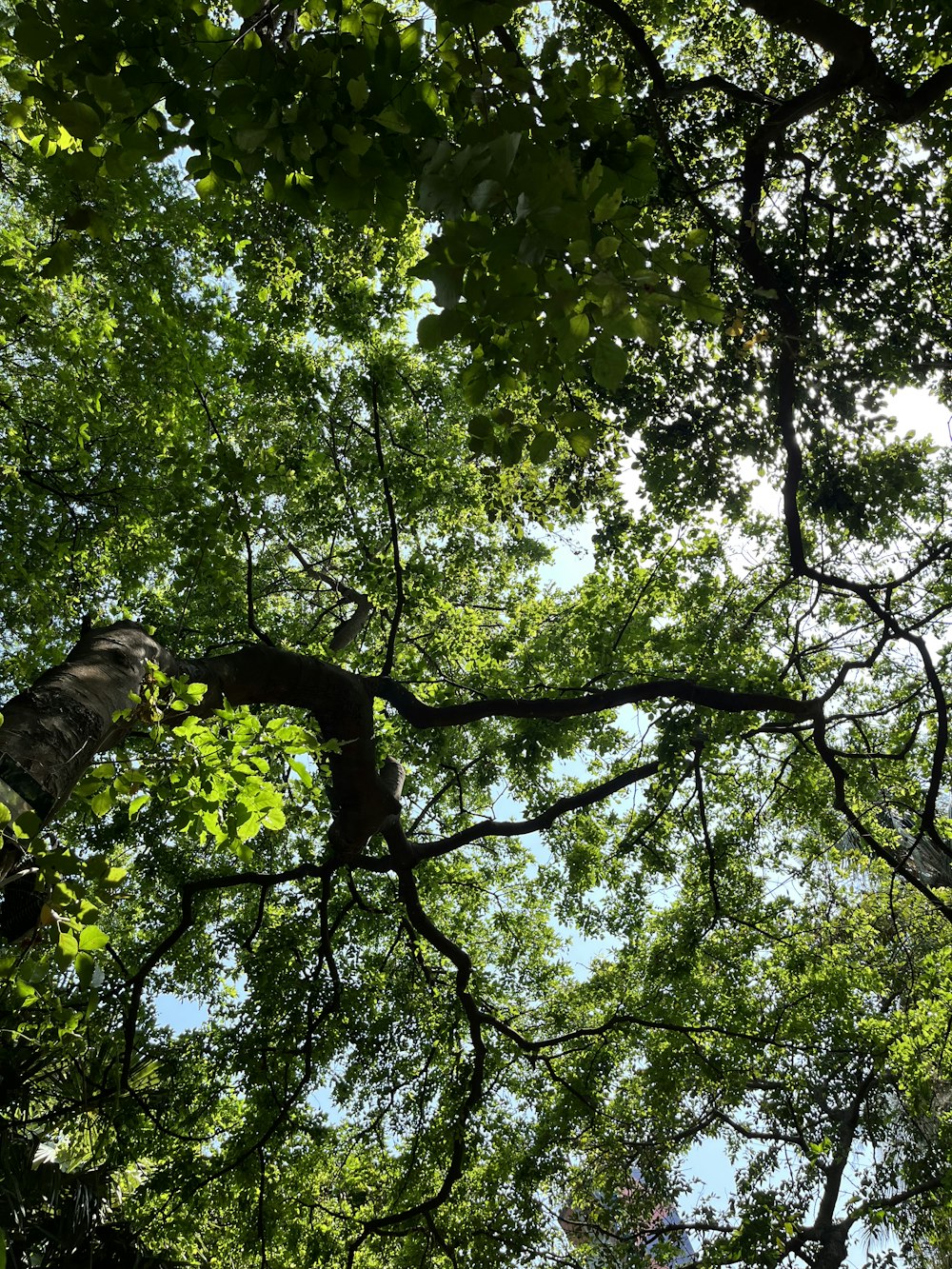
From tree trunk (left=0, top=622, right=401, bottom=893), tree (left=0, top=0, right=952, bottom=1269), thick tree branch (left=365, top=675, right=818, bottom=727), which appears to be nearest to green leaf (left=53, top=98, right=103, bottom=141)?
tree (left=0, top=0, right=952, bottom=1269)

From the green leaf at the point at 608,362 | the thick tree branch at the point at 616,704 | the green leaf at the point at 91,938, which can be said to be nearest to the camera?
the green leaf at the point at 608,362

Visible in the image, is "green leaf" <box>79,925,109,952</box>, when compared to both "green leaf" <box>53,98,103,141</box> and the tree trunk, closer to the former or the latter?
the tree trunk

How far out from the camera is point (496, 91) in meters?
1.64

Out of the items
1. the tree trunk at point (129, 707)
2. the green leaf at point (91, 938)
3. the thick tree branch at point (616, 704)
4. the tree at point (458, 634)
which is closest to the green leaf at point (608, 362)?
the tree at point (458, 634)

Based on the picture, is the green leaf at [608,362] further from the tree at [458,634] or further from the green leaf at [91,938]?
the green leaf at [91,938]

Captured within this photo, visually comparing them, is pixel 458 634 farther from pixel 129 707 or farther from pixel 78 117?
pixel 78 117

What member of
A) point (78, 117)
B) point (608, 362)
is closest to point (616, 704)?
point (608, 362)

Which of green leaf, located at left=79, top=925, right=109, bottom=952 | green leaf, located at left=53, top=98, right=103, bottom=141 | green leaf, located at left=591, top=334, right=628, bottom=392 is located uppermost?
green leaf, located at left=591, top=334, right=628, bottom=392

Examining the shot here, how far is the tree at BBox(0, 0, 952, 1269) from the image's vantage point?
1.56 m

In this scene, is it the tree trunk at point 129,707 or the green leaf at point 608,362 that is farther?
the tree trunk at point 129,707

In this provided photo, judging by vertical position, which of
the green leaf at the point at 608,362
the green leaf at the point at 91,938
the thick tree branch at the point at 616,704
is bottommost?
the green leaf at the point at 91,938

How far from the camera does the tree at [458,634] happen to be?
1.56m

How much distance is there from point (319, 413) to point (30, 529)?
3134mm

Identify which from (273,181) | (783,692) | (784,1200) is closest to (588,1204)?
(784,1200)
